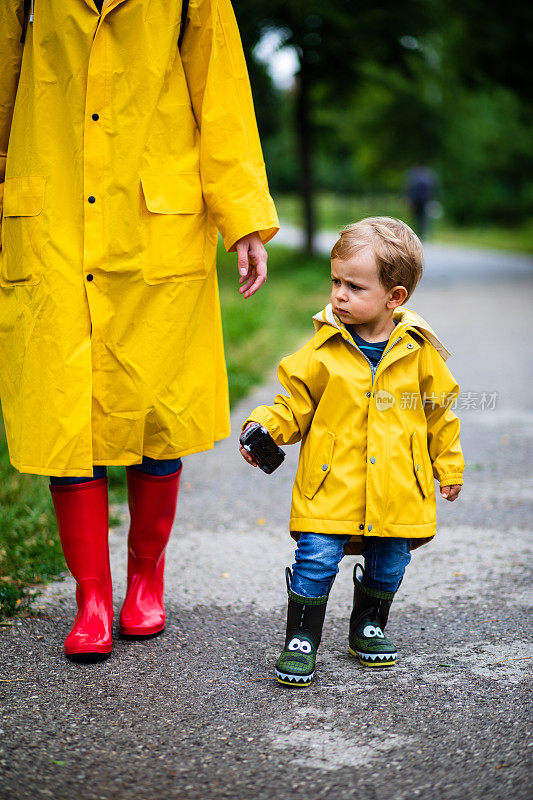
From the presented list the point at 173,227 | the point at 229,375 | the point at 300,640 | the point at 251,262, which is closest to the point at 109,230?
the point at 173,227

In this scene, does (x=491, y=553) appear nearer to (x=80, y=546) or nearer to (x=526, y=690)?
(x=526, y=690)

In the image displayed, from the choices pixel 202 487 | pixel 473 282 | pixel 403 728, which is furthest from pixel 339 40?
pixel 403 728

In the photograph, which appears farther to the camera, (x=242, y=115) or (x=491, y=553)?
(x=491, y=553)

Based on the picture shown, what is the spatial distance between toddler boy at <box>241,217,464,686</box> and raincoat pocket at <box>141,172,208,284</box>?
0.43 m

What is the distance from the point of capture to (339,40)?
16.8m

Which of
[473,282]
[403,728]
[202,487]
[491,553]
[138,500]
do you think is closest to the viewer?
[403,728]

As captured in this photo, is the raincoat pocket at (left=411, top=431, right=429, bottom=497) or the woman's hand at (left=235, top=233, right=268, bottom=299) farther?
the woman's hand at (left=235, top=233, right=268, bottom=299)

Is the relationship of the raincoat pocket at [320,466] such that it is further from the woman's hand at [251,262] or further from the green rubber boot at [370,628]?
the woman's hand at [251,262]

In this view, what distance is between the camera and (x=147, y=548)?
310 centimetres

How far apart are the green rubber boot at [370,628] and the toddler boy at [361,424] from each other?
14 centimetres

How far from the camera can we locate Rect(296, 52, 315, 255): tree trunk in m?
18.1

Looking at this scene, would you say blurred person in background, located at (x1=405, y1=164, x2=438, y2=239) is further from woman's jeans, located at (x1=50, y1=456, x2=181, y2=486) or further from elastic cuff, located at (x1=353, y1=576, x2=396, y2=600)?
elastic cuff, located at (x1=353, y1=576, x2=396, y2=600)

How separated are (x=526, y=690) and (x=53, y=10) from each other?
2328mm

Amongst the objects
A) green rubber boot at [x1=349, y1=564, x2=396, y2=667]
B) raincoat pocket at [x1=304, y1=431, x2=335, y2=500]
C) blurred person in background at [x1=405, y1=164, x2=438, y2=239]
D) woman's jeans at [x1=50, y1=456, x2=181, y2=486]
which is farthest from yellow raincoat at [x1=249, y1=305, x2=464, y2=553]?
blurred person in background at [x1=405, y1=164, x2=438, y2=239]
